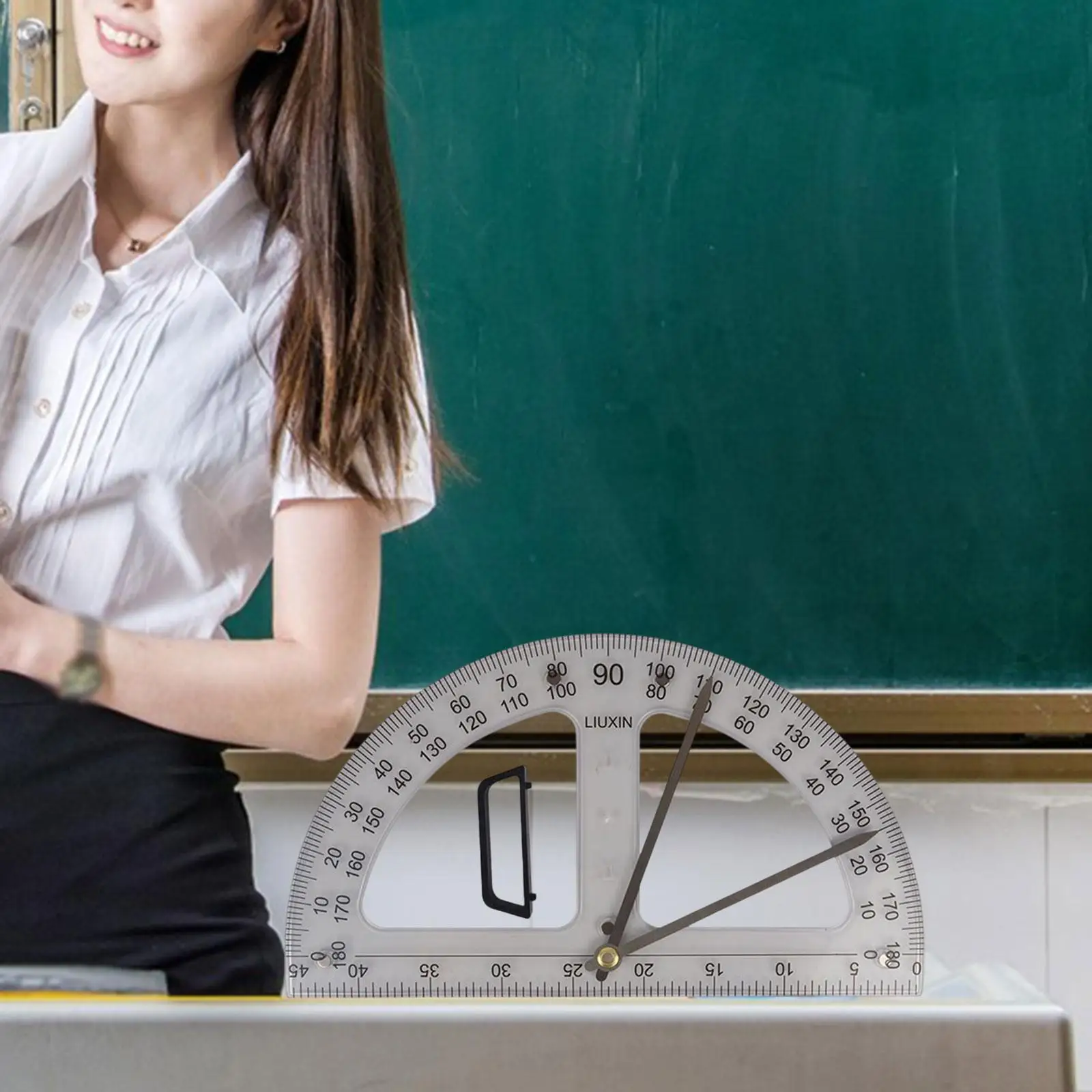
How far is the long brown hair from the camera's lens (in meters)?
0.81

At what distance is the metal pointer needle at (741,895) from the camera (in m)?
0.71

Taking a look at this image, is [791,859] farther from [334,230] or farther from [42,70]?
[42,70]

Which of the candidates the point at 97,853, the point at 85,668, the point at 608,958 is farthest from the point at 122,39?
the point at 608,958

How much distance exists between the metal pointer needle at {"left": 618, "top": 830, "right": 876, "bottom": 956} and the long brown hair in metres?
0.31

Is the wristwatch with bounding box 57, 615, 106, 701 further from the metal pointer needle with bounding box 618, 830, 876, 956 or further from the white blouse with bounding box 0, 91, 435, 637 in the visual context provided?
the metal pointer needle with bounding box 618, 830, 876, 956

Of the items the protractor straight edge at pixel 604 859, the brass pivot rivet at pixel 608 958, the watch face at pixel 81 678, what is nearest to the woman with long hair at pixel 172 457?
the watch face at pixel 81 678

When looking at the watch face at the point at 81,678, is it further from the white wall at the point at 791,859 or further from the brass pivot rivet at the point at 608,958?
the brass pivot rivet at the point at 608,958

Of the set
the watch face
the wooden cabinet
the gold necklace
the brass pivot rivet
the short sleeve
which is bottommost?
the brass pivot rivet

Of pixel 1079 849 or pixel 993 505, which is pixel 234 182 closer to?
pixel 993 505

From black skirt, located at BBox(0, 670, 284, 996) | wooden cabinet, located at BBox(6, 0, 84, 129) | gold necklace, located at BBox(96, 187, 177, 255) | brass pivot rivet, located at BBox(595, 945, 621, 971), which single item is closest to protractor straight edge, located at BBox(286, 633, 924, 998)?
brass pivot rivet, located at BBox(595, 945, 621, 971)

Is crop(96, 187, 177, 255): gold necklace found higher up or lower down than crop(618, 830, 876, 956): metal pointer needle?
higher up

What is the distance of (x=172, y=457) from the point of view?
794 mm

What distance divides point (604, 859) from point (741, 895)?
0.08 m

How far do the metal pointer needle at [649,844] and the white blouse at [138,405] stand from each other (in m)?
0.26
